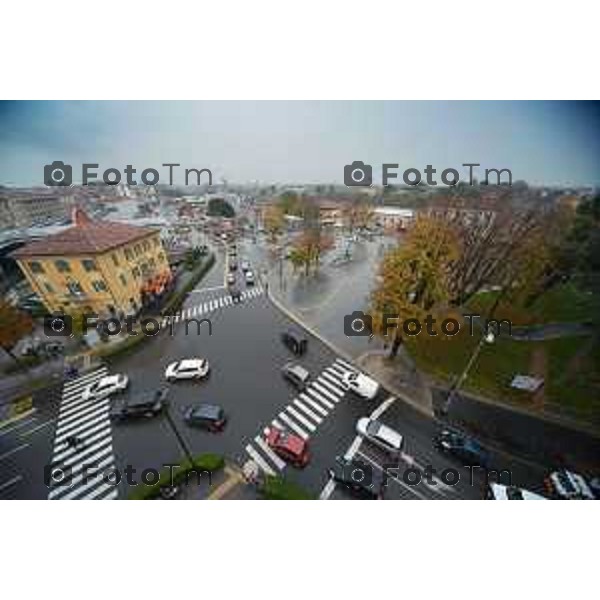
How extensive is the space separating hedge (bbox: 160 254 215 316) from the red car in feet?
62.6

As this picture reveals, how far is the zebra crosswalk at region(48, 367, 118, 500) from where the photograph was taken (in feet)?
48.7

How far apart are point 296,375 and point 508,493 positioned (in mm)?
12288

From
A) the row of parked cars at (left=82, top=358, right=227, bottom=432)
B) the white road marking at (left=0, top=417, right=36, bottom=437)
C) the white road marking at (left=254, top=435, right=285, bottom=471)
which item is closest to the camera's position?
the white road marking at (left=254, top=435, right=285, bottom=471)

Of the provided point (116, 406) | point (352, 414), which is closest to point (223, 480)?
point (352, 414)

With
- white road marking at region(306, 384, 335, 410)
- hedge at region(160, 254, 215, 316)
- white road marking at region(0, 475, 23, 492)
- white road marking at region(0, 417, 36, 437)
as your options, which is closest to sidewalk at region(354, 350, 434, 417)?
white road marking at region(306, 384, 335, 410)

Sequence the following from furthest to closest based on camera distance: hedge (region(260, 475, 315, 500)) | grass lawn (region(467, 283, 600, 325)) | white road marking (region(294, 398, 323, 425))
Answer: grass lawn (region(467, 283, 600, 325))
white road marking (region(294, 398, 323, 425))
hedge (region(260, 475, 315, 500))

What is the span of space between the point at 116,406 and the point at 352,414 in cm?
1471

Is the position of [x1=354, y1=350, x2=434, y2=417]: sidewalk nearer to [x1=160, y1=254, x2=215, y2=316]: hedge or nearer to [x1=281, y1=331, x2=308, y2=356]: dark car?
[x1=281, y1=331, x2=308, y2=356]: dark car

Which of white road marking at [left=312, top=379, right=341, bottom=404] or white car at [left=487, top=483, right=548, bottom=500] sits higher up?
white road marking at [left=312, top=379, right=341, bottom=404]

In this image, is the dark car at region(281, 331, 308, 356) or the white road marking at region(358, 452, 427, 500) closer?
the white road marking at region(358, 452, 427, 500)

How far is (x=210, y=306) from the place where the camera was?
31.8 meters
